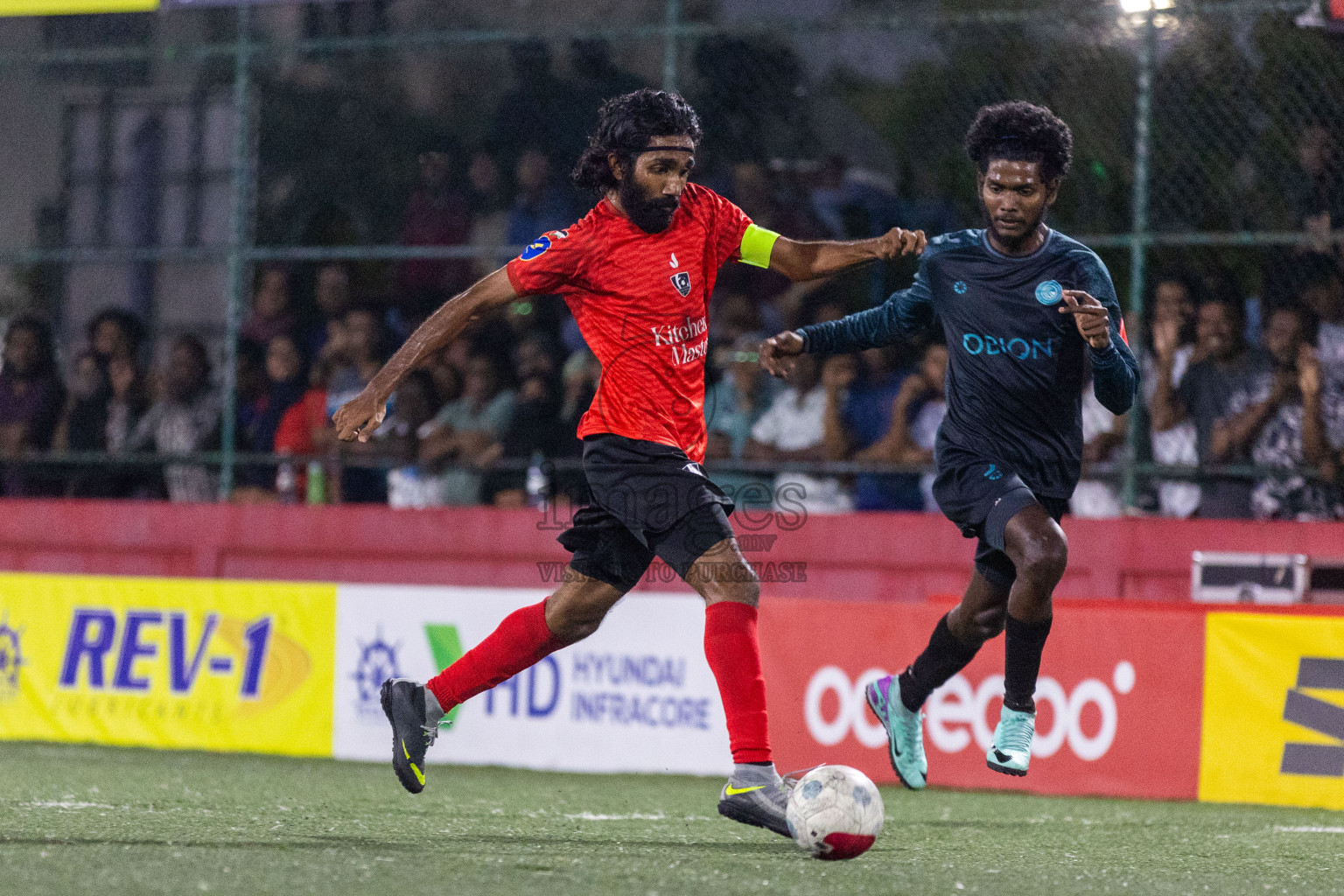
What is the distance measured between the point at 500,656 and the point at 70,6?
7.97 m

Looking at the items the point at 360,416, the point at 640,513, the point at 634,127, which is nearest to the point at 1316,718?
the point at 640,513

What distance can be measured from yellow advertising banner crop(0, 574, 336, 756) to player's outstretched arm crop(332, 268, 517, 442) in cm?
478

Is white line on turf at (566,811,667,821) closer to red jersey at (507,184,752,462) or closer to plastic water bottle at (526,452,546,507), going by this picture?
red jersey at (507,184,752,462)

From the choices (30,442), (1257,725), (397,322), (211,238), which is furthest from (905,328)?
(211,238)

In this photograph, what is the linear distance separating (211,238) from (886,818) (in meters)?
8.93

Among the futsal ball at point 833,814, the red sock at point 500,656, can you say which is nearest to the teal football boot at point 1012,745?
the futsal ball at point 833,814

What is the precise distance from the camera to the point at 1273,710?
324 inches

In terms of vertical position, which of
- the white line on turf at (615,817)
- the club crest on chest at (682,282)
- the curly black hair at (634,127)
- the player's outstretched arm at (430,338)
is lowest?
the white line on turf at (615,817)

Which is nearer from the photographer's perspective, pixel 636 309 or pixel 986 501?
pixel 636 309

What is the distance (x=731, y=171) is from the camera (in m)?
11.7

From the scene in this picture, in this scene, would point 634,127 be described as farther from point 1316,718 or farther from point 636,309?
point 1316,718

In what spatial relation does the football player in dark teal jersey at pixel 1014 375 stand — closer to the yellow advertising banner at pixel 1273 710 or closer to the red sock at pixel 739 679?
the red sock at pixel 739 679

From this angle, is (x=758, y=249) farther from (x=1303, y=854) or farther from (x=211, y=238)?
(x=211, y=238)

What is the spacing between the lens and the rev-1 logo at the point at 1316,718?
800 cm
